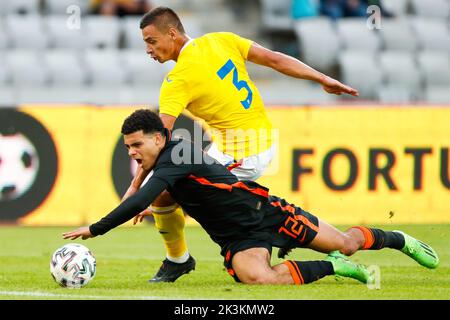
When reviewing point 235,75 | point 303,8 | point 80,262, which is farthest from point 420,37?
point 80,262

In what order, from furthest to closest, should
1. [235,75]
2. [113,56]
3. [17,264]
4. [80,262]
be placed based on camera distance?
[113,56] < [17,264] < [235,75] < [80,262]

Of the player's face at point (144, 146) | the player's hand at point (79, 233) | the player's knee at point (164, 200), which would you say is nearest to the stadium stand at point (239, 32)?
the player's knee at point (164, 200)

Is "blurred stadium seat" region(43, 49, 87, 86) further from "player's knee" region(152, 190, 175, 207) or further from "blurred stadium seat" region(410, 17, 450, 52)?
"player's knee" region(152, 190, 175, 207)

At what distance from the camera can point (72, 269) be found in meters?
7.33

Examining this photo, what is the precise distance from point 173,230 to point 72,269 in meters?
0.91

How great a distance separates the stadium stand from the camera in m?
15.3

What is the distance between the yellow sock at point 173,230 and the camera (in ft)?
25.9

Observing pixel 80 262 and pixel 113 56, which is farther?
pixel 113 56

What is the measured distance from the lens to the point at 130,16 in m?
16.4

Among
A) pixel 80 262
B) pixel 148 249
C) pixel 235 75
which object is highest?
pixel 235 75

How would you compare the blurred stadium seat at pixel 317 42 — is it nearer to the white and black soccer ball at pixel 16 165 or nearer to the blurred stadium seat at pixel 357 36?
the blurred stadium seat at pixel 357 36
